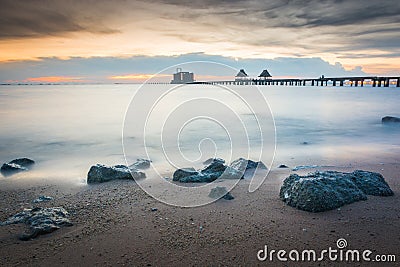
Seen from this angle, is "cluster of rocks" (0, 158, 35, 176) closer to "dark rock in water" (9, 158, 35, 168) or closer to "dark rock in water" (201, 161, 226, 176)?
"dark rock in water" (9, 158, 35, 168)

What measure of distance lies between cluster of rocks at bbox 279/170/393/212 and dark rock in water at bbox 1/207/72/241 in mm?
2738

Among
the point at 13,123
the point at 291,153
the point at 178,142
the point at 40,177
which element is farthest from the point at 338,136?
the point at 13,123

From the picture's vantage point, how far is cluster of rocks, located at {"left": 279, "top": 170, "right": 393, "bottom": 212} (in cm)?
349

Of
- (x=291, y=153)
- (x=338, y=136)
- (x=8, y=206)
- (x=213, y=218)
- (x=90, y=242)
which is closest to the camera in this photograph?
(x=90, y=242)

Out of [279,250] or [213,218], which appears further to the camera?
[213,218]

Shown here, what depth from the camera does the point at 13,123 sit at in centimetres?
1463

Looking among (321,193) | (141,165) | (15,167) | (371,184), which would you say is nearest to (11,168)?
(15,167)

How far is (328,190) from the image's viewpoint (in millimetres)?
3604

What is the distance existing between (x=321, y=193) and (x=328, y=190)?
0.14 m

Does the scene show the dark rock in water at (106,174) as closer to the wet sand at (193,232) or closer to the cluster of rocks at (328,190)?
the wet sand at (193,232)

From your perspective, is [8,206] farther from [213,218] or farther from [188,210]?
[213,218]

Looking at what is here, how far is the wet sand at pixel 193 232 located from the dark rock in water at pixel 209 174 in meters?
0.83

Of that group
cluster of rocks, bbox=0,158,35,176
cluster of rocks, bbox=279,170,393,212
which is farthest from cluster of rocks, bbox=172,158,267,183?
cluster of rocks, bbox=0,158,35,176

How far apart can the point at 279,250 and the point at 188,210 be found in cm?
127
